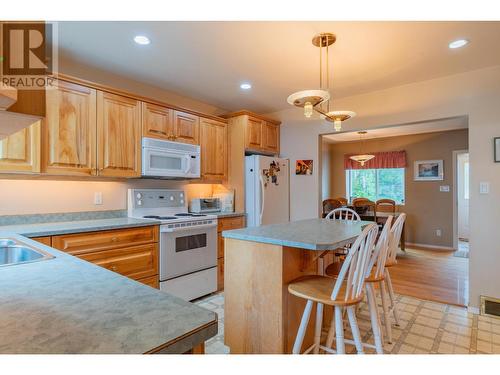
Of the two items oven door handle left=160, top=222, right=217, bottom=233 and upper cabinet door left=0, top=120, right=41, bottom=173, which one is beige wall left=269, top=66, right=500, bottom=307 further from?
upper cabinet door left=0, top=120, right=41, bottom=173

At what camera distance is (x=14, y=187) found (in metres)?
2.40

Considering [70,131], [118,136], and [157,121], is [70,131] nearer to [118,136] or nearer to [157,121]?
[118,136]

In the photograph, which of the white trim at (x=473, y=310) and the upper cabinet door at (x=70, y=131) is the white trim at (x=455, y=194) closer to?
the white trim at (x=473, y=310)

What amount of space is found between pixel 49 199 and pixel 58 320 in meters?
2.40

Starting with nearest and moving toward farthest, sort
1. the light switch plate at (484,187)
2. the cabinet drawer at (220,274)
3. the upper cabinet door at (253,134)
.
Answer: the light switch plate at (484,187) → the cabinet drawer at (220,274) → the upper cabinet door at (253,134)

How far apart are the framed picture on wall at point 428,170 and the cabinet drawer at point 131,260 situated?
5.72 metres

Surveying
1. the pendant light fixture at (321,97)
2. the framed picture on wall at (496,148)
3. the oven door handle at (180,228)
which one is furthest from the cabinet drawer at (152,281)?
the framed picture on wall at (496,148)

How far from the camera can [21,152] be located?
2160mm

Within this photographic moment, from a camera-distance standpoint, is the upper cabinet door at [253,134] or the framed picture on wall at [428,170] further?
the framed picture on wall at [428,170]

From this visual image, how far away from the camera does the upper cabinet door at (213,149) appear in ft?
11.7

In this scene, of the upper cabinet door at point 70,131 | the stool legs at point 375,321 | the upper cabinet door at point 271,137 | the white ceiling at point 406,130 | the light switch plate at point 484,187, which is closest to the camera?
the stool legs at point 375,321

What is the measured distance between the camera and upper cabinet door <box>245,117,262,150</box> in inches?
147

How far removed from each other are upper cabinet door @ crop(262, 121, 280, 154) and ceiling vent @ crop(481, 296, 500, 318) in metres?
2.87
